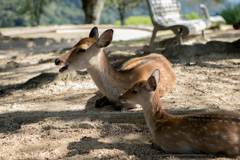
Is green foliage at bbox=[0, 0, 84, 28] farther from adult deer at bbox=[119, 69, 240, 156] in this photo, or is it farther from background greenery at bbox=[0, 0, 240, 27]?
adult deer at bbox=[119, 69, 240, 156]

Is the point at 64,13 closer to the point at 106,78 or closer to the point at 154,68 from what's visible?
the point at 154,68

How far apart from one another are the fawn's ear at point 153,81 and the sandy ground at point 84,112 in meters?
0.72

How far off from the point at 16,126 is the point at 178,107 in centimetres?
240

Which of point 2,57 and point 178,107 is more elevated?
point 178,107

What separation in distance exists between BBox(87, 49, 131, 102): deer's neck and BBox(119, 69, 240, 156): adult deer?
1.31 metres

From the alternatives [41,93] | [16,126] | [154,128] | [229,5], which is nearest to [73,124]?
[16,126]

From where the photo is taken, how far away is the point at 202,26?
11102 millimetres

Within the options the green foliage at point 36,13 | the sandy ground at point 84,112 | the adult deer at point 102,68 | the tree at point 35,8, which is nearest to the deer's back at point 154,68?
the adult deer at point 102,68

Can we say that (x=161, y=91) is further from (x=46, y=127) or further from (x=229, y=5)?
(x=229, y=5)

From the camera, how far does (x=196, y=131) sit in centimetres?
341

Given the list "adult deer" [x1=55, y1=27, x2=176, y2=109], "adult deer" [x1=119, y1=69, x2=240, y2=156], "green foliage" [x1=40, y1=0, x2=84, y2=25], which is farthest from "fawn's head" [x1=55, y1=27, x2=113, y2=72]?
"green foliage" [x1=40, y1=0, x2=84, y2=25]

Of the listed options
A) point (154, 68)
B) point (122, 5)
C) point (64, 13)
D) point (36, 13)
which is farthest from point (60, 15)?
point (154, 68)

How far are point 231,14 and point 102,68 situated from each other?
14346mm

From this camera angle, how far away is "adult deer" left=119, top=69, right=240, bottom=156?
131 inches
